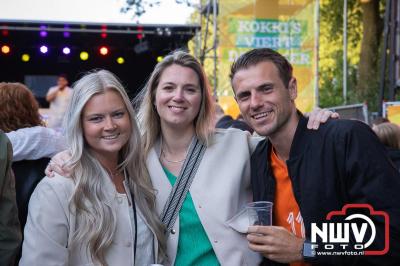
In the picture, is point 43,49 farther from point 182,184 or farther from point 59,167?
point 59,167

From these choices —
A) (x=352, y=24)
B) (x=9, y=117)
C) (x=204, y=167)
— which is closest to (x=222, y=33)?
(x=9, y=117)

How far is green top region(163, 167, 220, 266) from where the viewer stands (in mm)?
2533

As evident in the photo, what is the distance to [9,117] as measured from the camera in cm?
364

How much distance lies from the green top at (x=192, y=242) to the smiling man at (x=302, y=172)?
0.31 meters

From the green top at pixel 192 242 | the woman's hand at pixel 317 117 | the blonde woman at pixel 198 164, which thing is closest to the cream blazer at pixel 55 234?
the blonde woman at pixel 198 164

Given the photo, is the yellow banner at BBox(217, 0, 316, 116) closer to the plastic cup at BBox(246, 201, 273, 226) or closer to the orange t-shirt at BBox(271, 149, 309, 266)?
the orange t-shirt at BBox(271, 149, 309, 266)

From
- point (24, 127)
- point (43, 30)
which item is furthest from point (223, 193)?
point (43, 30)

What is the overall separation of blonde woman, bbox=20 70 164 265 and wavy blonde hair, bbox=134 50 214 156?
17.8 inches

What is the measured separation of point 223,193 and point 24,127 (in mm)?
1813

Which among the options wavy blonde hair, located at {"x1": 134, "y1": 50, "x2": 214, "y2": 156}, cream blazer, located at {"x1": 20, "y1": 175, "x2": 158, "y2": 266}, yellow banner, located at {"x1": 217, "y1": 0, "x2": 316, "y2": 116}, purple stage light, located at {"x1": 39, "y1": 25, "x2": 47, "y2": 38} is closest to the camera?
cream blazer, located at {"x1": 20, "y1": 175, "x2": 158, "y2": 266}

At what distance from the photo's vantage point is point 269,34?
11609mm

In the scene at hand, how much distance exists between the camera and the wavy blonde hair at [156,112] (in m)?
2.98

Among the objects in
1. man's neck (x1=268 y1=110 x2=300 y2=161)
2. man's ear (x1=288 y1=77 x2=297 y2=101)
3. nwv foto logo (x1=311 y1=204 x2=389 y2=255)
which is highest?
man's ear (x1=288 y1=77 x2=297 y2=101)

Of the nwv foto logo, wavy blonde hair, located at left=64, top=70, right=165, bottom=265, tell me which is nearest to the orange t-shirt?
the nwv foto logo
